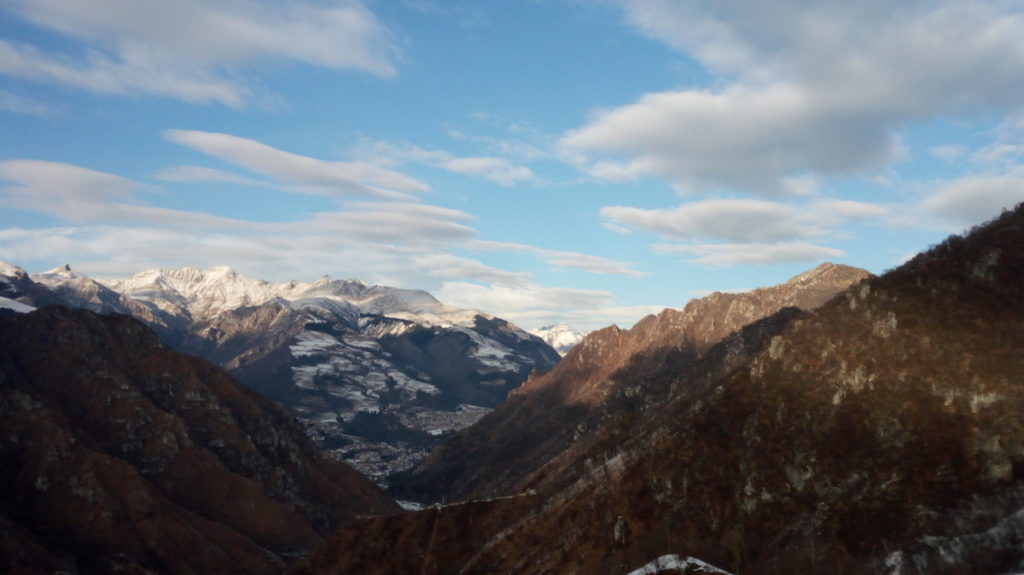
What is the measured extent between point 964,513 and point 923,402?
30.4 metres

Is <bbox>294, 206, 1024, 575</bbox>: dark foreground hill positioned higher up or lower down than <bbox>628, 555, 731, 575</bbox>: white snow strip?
higher up

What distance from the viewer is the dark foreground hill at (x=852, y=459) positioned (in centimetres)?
12444

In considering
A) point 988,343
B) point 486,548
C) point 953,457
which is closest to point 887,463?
point 953,457

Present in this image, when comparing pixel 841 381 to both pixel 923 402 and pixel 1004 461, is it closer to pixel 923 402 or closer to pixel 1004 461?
pixel 923 402

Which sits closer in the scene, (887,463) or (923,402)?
(887,463)

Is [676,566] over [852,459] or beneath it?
beneath

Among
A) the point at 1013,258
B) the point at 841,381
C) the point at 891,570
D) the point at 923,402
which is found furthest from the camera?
the point at 1013,258

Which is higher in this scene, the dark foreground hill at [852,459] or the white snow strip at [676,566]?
the dark foreground hill at [852,459]

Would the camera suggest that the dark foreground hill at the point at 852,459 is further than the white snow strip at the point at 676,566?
Yes

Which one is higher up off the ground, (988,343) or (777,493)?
(988,343)

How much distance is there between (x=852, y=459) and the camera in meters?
143

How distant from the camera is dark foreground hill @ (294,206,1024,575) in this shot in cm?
12444

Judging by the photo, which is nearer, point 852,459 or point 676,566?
point 676,566

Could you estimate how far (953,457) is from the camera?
13312cm
